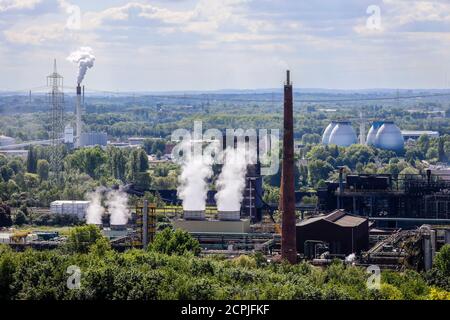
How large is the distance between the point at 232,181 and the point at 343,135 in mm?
49456

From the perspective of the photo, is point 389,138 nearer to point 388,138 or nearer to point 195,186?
point 388,138

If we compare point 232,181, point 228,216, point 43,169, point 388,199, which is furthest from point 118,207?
point 43,169

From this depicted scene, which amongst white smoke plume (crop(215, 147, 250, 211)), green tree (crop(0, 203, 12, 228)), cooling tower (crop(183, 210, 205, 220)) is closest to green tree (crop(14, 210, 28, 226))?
green tree (crop(0, 203, 12, 228))

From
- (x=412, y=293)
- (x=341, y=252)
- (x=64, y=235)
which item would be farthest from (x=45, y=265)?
(x=64, y=235)

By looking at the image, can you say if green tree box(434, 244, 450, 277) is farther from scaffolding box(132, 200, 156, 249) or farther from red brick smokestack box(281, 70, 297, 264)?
scaffolding box(132, 200, 156, 249)

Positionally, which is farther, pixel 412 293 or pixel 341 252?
Answer: pixel 341 252

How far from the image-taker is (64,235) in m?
37.9

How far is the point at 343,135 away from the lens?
8925 centimetres

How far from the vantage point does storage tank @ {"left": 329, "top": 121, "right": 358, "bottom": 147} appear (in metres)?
88.4

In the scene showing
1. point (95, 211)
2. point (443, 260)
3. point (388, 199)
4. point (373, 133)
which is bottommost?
point (95, 211)

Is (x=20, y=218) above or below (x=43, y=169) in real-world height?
below

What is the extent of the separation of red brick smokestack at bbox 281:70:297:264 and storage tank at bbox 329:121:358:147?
57.1 meters
